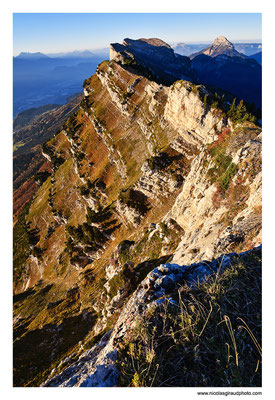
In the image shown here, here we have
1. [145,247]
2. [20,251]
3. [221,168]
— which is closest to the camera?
[221,168]

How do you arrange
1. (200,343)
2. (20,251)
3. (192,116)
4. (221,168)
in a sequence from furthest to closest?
(20,251) < (192,116) < (221,168) < (200,343)

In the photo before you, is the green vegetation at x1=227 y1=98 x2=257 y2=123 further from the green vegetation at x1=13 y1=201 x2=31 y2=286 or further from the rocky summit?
the green vegetation at x1=13 y1=201 x2=31 y2=286

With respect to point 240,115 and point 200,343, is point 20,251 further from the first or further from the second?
point 200,343

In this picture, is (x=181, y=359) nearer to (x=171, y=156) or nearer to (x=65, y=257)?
(x=171, y=156)

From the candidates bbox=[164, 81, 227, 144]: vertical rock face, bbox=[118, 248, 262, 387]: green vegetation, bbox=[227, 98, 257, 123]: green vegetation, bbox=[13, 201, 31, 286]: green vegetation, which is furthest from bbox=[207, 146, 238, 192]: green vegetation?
bbox=[13, 201, 31, 286]: green vegetation

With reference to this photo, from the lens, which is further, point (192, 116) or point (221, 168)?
point (192, 116)

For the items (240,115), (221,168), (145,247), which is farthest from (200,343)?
(240,115)

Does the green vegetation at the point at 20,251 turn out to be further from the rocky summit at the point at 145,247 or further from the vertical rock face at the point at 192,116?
the vertical rock face at the point at 192,116
